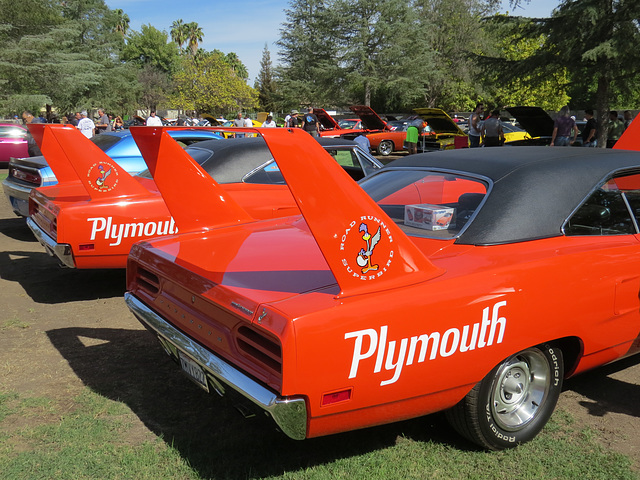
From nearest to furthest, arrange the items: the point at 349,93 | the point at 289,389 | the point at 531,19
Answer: the point at 289,389 < the point at 531,19 < the point at 349,93

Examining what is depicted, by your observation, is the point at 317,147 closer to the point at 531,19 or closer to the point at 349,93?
the point at 531,19

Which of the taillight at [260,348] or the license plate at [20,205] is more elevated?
the taillight at [260,348]

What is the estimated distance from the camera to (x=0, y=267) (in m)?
6.68

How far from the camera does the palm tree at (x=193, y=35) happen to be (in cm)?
9900

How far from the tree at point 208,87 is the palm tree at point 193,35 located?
5021cm

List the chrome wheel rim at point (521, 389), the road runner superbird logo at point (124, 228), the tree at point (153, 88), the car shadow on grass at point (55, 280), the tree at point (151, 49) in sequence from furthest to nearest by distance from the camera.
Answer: the tree at point (151, 49) < the tree at point (153, 88) < the car shadow on grass at point (55, 280) < the road runner superbird logo at point (124, 228) < the chrome wheel rim at point (521, 389)

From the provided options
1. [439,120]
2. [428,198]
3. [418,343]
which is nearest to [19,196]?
[428,198]

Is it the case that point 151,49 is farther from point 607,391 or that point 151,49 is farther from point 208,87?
point 607,391

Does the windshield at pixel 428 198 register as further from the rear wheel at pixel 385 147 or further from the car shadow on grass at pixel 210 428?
the rear wheel at pixel 385 147

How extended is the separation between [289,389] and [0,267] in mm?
5796

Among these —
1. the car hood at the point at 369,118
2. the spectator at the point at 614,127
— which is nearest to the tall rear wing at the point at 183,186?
the spectator at the point at 614,127

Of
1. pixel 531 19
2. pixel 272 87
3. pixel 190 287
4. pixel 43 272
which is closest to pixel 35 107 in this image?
pixel 531 19

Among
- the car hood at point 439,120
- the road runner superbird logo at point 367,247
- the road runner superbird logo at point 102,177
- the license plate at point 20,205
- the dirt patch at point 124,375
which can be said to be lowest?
the dirt patch at point 124,375

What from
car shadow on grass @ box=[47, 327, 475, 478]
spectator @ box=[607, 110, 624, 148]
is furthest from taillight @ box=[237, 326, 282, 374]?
spectator @ box=[607, 110, 624, 148]
